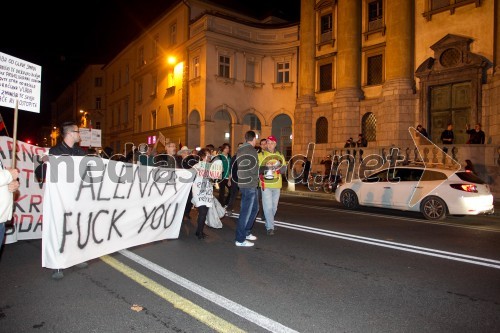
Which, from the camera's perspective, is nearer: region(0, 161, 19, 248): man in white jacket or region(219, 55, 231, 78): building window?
region(0, 161, 19, 248): man in white jacket

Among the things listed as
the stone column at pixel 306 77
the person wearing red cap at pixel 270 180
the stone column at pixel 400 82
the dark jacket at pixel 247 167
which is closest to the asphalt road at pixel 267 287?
the person wearing red cap at pixel 270 180

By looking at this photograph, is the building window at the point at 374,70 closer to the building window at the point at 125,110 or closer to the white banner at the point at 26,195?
the white banner at the point at 26,195

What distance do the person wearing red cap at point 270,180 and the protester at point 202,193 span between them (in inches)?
41.5

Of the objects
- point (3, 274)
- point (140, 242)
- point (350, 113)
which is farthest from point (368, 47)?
point (3, 274)

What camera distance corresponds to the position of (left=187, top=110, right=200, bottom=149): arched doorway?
30.0 meters

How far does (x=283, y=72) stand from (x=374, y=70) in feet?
28.5

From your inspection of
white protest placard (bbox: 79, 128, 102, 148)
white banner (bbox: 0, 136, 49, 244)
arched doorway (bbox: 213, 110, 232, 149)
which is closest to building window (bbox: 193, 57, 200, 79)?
arched doorway (bbox: 213, 110, 232, 149)

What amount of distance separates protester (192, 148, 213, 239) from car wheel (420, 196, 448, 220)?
6.36 m

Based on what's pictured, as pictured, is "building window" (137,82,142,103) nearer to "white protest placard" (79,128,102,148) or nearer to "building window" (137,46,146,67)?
"building window" (137,46,146,67)

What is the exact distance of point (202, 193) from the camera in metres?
7.60

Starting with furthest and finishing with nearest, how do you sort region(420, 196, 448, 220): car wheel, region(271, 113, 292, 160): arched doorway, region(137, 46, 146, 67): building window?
region(137, 46, 146, 67): building window < region(271, 113, 292, 160): arched doorway < region(420, 196, 448, 220): car wheel

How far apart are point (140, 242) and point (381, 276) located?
3794mm

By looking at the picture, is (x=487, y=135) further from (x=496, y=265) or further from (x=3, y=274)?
(x=3, y=274)

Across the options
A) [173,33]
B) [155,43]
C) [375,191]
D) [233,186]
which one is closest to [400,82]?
[375,191]
